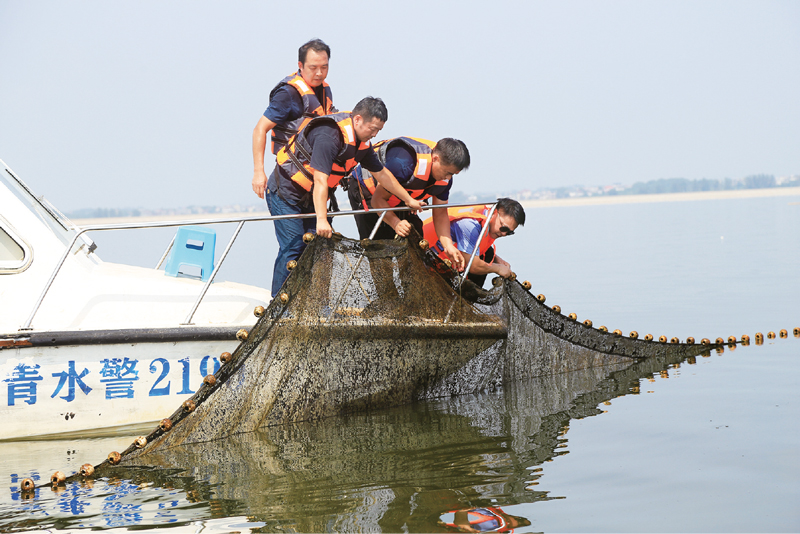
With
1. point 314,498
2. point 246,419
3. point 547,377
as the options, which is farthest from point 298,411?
point 547,377

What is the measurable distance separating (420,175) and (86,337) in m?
2.69

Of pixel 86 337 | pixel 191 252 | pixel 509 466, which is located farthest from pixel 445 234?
pixel 86 337

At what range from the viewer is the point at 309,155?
549 centimetres

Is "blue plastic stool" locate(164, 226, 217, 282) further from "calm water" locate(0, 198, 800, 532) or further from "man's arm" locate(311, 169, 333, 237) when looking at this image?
"man's arm" locate(311, 169, 333, 237)

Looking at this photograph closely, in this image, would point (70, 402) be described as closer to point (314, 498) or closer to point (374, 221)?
point (314, 498)

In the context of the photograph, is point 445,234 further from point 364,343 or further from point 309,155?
point 309,155

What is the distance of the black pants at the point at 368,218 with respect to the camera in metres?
6.20

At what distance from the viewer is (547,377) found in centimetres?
681

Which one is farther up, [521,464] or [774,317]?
[774,317]

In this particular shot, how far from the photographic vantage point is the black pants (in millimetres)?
6195

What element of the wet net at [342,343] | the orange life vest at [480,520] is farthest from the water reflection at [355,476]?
the wet net at [342,343]

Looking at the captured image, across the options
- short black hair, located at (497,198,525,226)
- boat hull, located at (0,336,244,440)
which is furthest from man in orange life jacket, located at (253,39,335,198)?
short black hair, located at (497,198,525,226)

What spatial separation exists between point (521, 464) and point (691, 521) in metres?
1.17

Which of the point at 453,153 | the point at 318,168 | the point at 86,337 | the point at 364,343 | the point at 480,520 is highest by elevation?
the point at 453,153
